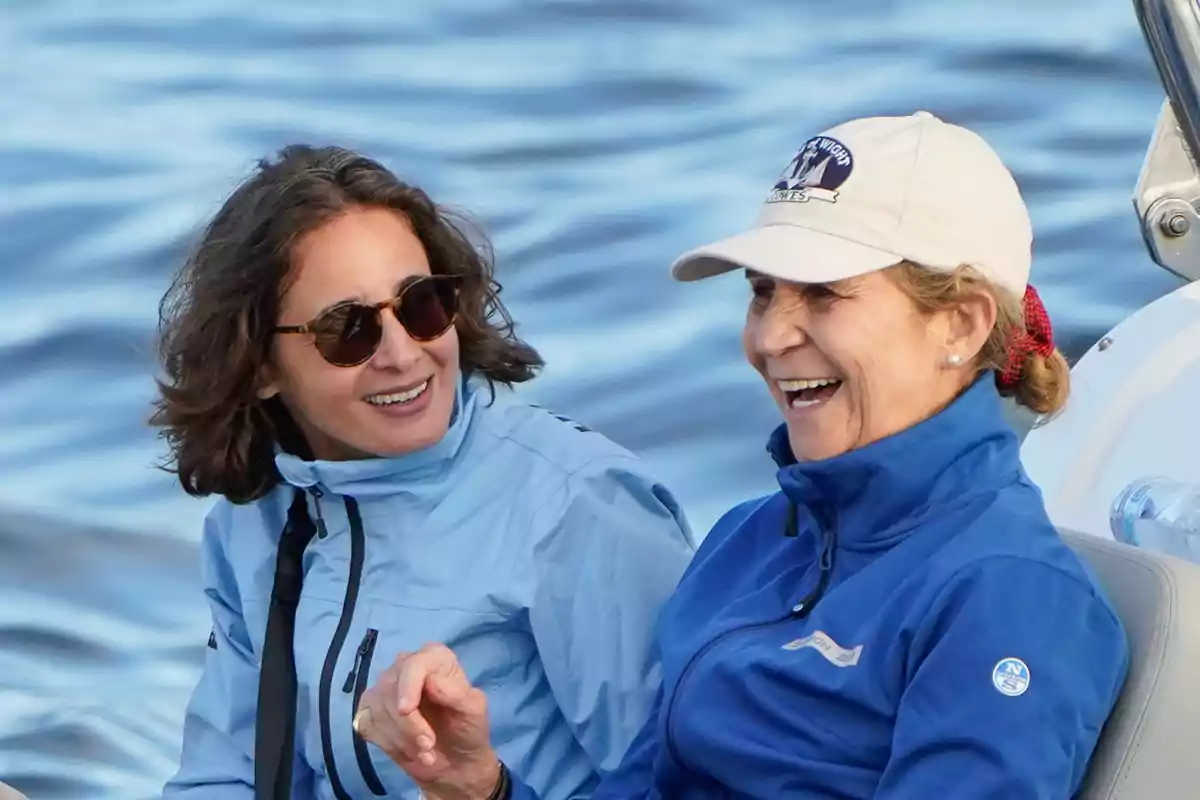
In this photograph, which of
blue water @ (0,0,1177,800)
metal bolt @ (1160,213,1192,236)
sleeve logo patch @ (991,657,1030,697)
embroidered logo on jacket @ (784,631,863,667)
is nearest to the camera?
sleeve logo patch @ (991,657,1030,697)

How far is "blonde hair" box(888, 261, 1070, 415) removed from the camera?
1.56m

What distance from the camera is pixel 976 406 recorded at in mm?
1556

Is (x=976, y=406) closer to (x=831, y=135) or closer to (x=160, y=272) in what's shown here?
(x=831, y=135)

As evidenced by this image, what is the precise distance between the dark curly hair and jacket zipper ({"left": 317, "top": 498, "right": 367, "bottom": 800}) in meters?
0.17

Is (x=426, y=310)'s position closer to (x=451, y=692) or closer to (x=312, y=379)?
(x=312, y=379)

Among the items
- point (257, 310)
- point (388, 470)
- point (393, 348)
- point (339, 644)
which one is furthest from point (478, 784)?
point (257, 310)

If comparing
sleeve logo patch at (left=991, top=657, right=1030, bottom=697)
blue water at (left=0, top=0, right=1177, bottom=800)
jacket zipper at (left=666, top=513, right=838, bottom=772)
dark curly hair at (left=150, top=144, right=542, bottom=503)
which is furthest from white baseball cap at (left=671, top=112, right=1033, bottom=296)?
blue water at (left=0, top=0, right=1177, bottom=800)

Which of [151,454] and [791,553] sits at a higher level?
[791,553]

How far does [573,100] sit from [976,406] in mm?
5979

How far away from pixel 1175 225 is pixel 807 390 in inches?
38.8

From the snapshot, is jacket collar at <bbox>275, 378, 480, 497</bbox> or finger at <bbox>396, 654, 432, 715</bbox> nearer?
finger at <bbox>396, 654, 432, 715</bbox>

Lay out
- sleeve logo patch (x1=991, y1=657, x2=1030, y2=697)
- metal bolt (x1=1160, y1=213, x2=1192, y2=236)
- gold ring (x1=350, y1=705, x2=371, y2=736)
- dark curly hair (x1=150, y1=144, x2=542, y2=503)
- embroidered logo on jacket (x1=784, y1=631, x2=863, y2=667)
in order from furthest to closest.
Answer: metal bolt (x1=1160, y1=213, x2=1192, y2=236) → dark curly hair (x1=150, y1=144, x2=542, y2=503) → gold ring (x1=350, y1=705, x2=371, y2=736) → embroidered logo on jacket (x1=784, y1=631, x2=863, y2=667) → sleeve logo patch (x1=991, y1=657, x2=1030, y2=697)

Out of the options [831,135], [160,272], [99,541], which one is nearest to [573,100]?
[160,272]

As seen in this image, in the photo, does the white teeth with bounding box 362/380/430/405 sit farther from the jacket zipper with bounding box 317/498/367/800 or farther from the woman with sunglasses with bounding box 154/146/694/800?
the jacket zipper with bounding box 317/498/367/800
